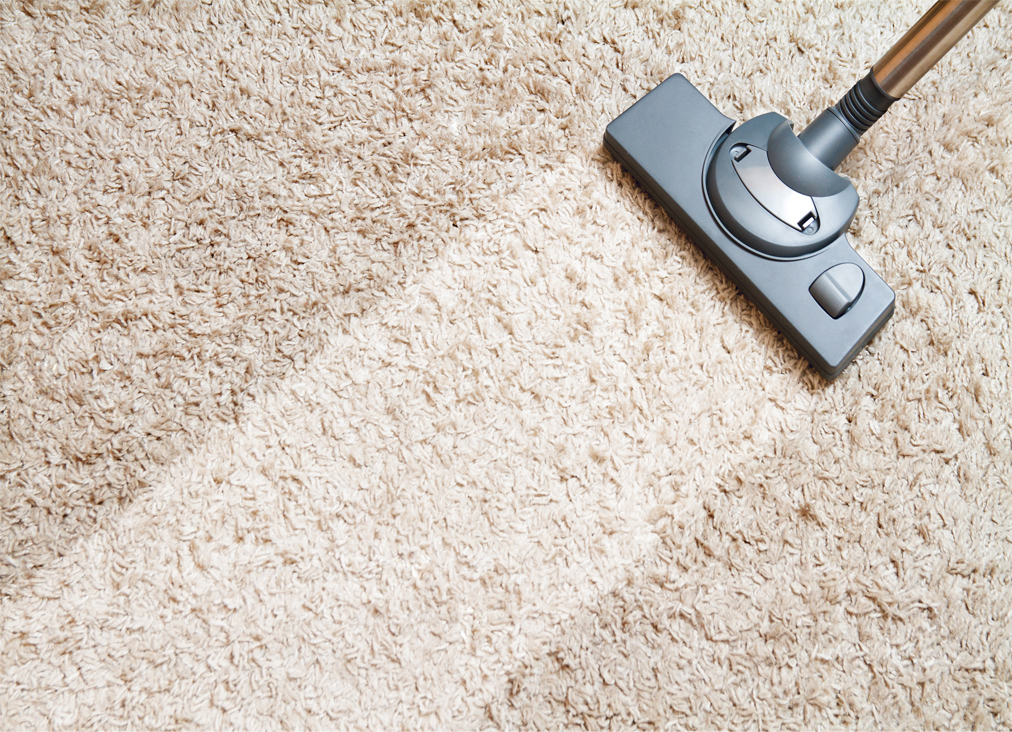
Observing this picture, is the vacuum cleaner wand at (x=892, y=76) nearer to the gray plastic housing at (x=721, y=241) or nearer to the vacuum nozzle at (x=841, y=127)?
the vacuum nozzle at (x=841, y=127)

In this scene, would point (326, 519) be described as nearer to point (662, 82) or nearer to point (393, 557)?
point (393, 557)

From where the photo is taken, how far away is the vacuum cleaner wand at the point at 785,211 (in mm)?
713

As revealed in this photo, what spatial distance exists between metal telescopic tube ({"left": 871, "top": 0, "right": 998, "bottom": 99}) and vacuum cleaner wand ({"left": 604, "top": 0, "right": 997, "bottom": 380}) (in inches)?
1.7

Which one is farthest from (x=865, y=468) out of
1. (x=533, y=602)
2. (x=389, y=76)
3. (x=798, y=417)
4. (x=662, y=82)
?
(x=389, y=76)

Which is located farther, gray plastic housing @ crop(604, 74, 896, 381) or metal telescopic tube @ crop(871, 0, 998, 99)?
gray plastic housing @ crop(604, 74, 896, 381)

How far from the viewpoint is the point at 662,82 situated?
0.79m

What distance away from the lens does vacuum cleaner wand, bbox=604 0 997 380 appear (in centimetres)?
71

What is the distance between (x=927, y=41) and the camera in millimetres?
586

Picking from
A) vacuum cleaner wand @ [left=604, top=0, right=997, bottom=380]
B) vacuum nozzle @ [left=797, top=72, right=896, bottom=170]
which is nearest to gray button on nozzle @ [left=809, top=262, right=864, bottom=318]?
vacuum cleaner wand @ [left=604, top=0, right=997, bottom=380]

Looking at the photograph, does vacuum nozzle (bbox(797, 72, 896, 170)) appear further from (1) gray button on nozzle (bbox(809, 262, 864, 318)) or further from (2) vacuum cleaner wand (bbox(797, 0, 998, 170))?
(1) gray button on nozzle (bbox(809, 262, 864, 318))

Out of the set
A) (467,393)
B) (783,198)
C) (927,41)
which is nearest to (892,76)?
(927,41)

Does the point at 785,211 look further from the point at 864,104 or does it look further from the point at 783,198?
the point at 864,104

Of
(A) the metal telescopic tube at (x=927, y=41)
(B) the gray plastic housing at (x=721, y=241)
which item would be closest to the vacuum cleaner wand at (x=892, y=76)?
(A) the metal telescopic tube at (x=927, y=41)

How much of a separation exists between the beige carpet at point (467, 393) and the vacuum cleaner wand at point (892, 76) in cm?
13
